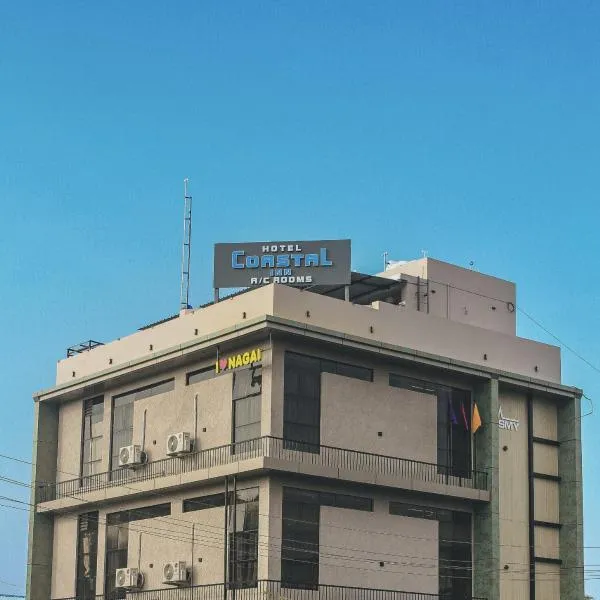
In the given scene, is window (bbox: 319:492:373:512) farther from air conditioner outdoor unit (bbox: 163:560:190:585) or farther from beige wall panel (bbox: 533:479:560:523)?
beige wall panel (bbox: 533:479:560:523)

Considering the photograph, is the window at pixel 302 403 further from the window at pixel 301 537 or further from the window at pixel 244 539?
the window at pixel 244 539

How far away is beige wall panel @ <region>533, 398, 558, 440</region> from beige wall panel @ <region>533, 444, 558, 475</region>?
60cm

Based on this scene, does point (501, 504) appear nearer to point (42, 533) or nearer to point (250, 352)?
point (250, 352)

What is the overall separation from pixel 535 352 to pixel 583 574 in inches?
436

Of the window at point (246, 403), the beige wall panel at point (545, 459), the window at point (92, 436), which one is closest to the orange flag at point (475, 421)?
the beige wall panel at point (545, 459)

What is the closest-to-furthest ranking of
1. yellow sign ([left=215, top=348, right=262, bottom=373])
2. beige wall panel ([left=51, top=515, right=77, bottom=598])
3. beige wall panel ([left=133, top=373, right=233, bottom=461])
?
yellow sign ([left=215, top=348, right=262, bottom=373]), beige wall panel ([left=133, top=373, right=233, bottom=461]), beige wall panel ([left=51, top=515, right=77, bottom=598])

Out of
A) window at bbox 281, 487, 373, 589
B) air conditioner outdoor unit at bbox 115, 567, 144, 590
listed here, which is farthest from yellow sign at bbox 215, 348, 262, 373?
air conditioner outdoor unit at bbox 115, 567, 144, 590

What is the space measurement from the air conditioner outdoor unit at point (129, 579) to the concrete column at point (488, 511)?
1563 centimetres

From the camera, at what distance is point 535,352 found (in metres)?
71.6

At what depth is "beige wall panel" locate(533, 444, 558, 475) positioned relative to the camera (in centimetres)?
7088

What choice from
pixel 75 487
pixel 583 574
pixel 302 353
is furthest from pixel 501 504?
pixel 75 487

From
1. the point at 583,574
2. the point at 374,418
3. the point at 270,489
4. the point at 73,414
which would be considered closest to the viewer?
the point at 270,489

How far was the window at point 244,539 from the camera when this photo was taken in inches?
2383

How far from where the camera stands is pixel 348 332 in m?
64.1
